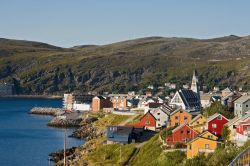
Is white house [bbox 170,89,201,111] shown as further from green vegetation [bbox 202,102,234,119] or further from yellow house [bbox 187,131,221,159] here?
yellow house [bbox 187,131,221,159]

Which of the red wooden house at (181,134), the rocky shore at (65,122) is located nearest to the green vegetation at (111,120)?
the rocky shore at (65,122)

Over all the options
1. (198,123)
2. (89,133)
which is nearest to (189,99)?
(89,133)

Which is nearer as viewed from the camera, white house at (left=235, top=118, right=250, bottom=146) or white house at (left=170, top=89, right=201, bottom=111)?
white house at (left=235, top=118, right=250, bottom=146)

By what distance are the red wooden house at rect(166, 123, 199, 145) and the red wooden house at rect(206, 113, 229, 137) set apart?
123 cm

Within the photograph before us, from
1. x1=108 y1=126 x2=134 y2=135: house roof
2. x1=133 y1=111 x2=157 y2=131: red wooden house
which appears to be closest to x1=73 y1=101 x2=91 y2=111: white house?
x1=133 y1=111 x2=157 y2=131: red wooden house

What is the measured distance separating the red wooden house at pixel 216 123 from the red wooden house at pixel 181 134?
4.02ft

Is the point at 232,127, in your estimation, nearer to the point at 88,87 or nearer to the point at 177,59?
the point at 88,87

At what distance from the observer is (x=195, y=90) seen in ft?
190

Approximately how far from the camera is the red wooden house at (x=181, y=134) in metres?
34.8

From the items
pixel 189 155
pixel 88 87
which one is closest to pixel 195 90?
pixel 189 155

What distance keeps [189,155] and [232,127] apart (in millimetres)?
3829

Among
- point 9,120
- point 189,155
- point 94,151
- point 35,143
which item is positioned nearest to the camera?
point 189,155

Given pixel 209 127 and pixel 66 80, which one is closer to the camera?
pixel 209 127

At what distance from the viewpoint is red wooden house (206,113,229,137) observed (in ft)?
112
